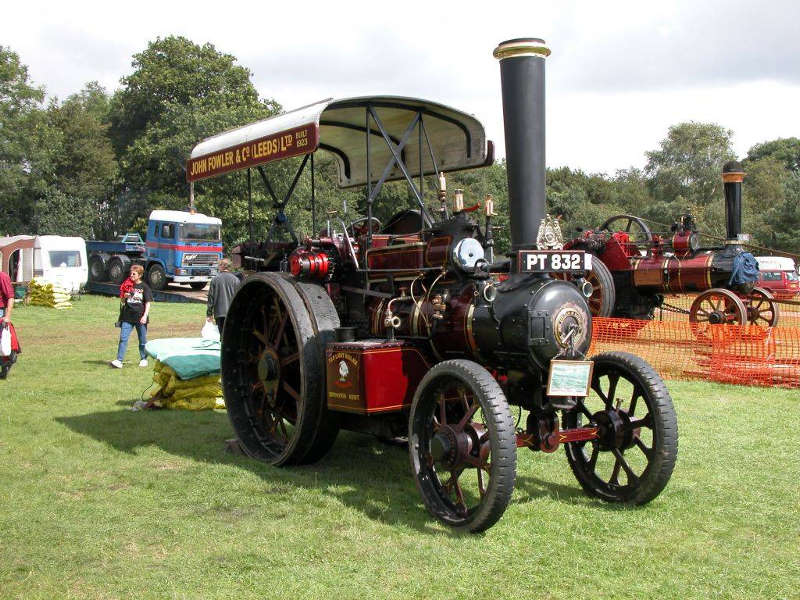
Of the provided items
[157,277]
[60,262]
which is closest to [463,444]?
[157,277]

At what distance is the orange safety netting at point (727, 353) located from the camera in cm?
913

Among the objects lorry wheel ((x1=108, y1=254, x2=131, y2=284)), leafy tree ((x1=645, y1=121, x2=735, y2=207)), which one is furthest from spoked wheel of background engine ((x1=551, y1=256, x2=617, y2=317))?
leafy tree ((x1=645, y1=121, x2=735, y2=207))

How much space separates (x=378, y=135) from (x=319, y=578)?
3.96 metres

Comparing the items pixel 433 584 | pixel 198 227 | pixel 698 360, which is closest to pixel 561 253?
pixel 433 584

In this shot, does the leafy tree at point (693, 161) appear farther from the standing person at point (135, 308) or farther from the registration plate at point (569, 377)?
the registration plate at point (569, 377)

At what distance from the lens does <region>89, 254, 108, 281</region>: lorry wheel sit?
27517 mm

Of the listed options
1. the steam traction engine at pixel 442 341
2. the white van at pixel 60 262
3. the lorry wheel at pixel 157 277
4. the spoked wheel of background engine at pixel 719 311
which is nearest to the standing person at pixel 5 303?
the steam traction engine at pixel 442 341

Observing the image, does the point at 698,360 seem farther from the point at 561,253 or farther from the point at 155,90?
the point at 155,90

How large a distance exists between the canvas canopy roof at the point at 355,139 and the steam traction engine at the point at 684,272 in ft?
19.5

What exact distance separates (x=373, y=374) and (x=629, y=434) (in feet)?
4.99

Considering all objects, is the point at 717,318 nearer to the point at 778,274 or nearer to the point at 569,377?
the point at 569,377

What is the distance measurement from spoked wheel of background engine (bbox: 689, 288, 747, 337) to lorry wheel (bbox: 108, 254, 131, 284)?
1963 centimetres

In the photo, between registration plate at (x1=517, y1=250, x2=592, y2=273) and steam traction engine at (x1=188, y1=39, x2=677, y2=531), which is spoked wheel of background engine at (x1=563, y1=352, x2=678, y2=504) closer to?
steam traction engine at (x1=188, y1=39, x2=677, y2=531)

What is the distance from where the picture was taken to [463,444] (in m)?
4.32
